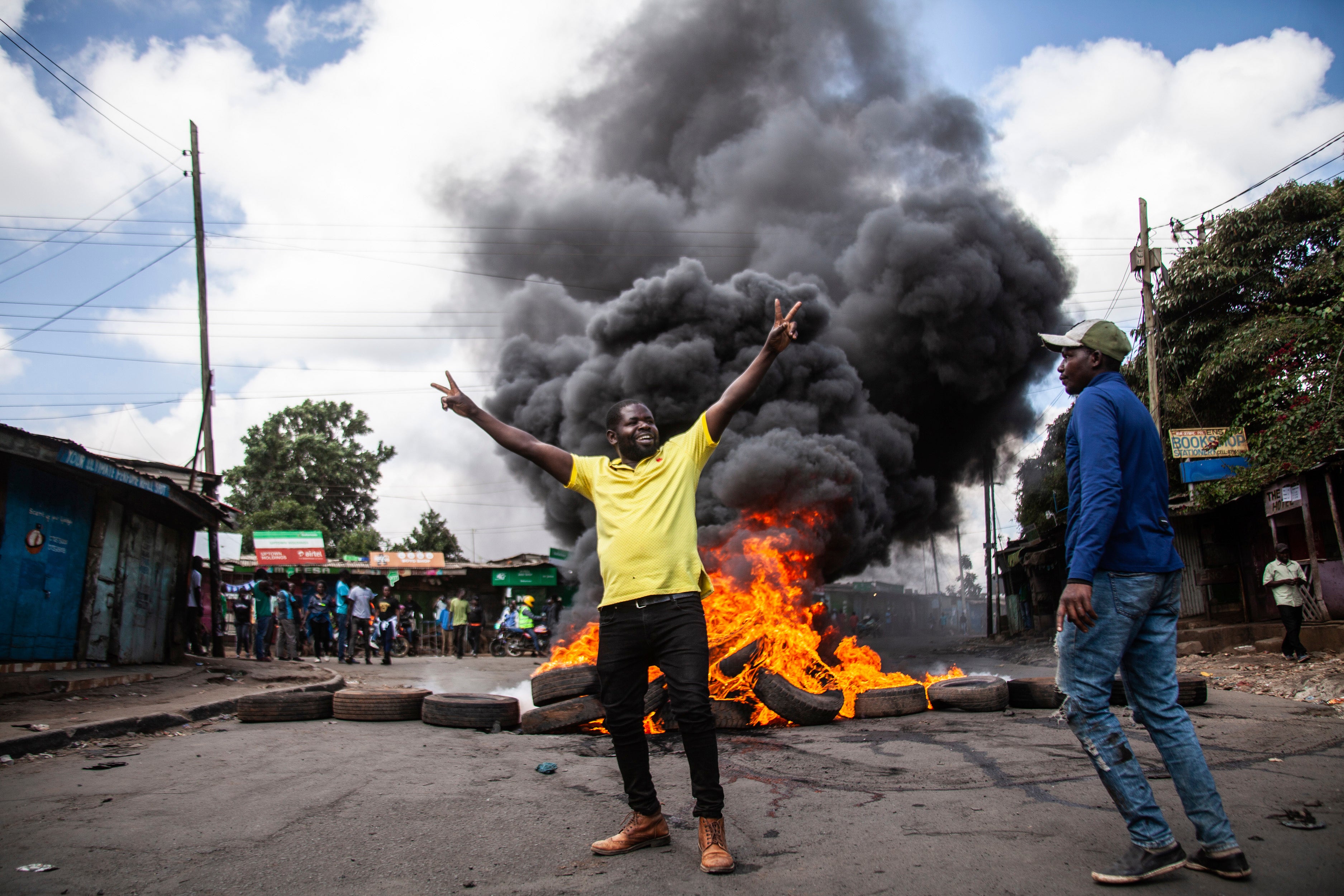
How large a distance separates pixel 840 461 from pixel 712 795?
9.94m

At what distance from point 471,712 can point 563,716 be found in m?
0.84

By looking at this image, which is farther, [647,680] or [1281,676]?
[1281,676]

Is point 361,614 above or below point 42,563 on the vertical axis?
below

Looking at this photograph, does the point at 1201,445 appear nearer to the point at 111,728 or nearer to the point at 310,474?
the point at 111,728

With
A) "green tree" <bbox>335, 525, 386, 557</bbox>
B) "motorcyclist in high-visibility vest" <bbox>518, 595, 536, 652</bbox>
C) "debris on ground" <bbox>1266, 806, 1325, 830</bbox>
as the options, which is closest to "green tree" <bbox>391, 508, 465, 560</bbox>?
"green tree" <bbox>335, 525, 386, 557</bbox>

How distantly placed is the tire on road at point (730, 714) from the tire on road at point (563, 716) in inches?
36.0

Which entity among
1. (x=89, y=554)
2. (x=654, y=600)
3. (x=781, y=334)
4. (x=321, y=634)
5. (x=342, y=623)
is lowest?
(x=321, y=634)

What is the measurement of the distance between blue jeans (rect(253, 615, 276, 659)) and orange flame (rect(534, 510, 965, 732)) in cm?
748

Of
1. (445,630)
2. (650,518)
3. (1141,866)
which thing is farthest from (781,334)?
(445,630)

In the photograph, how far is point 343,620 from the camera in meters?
16.4

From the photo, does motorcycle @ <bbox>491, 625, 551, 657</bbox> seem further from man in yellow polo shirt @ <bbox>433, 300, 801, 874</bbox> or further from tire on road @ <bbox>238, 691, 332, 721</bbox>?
man in yellow polo shirt @ <bbox>433, 300, 801, 874</bbox>

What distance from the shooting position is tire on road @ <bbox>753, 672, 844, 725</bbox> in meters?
6.22

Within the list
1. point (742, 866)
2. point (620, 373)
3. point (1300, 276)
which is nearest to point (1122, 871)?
point (742, 866)

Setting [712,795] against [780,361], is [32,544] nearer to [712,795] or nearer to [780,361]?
[712,795]
